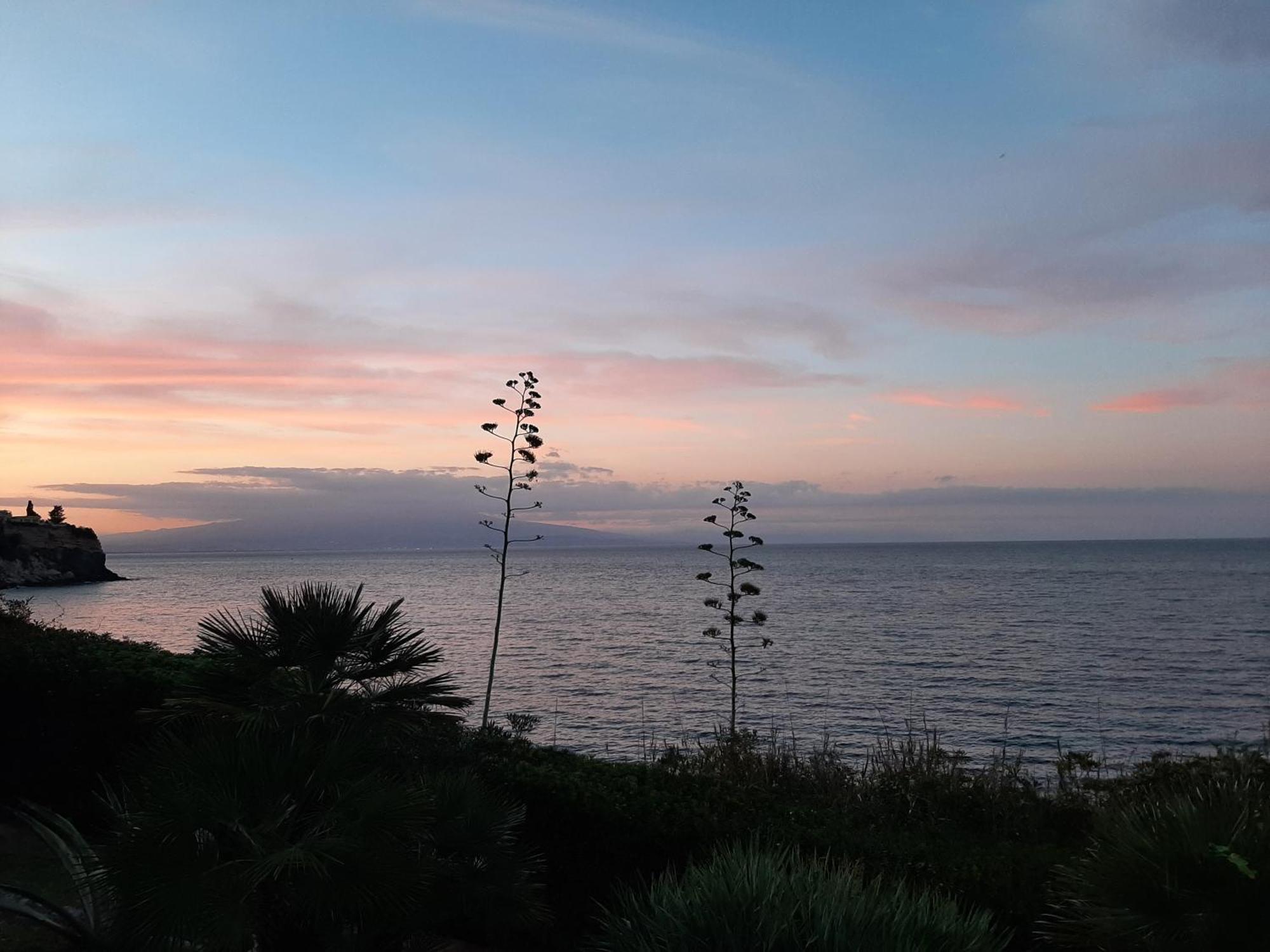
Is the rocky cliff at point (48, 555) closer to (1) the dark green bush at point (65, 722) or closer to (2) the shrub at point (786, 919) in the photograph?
(1) the dark green bush at point (65, 722)

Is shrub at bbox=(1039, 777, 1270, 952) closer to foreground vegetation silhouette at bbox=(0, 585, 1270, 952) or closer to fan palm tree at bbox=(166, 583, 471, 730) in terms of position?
foreground vegetation silhouette at bbox=(0, 585, 1270, 952)

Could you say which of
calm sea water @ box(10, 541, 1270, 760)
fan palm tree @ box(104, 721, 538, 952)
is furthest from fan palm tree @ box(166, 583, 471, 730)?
calm sea water @ box(10, 541, 1270, 760)

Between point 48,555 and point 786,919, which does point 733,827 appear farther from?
point 48,555

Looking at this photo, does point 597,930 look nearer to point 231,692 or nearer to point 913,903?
point 231,692

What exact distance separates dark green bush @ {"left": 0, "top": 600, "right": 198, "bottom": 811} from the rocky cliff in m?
93.9

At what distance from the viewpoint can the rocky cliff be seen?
92.2m

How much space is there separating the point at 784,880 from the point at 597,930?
12.5 feet

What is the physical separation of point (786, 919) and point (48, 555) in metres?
119

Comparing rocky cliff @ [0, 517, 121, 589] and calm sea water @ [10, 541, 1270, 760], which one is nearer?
calm sea water @ [10, 541, 1270, 760]

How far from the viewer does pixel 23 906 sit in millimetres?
5867

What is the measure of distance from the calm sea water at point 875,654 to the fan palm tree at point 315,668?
27.0ft

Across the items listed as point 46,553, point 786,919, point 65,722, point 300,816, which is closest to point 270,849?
point 300,816

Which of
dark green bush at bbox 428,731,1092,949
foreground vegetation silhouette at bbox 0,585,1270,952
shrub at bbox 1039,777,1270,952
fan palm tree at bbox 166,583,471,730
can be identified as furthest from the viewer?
dark green bush at bbox 428,731,1092,949

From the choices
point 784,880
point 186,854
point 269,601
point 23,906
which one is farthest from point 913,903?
point 23,906
